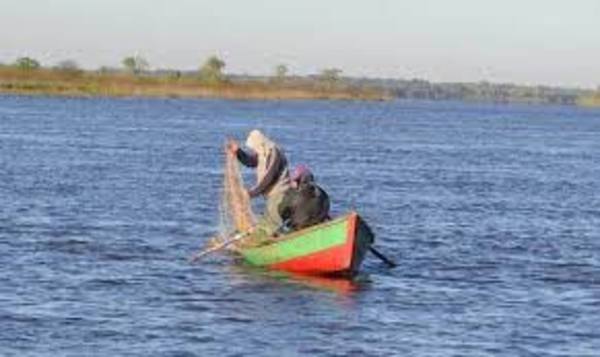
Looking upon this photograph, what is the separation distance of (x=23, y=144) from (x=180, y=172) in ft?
57.9

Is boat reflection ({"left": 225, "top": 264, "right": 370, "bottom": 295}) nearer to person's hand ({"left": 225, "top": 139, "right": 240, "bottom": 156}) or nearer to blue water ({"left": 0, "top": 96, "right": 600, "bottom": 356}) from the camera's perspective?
blue water ({"left": 0, "top": 96, "right": 600, "bottom": 356})

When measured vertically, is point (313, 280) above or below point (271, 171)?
below

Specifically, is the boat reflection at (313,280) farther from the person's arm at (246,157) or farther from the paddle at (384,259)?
the person's arm at (246,157)

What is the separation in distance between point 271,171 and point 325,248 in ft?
7.76

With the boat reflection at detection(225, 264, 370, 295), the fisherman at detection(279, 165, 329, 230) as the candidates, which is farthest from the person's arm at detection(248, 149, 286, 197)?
the boat reflection at detection(225, 264, 370, 295)

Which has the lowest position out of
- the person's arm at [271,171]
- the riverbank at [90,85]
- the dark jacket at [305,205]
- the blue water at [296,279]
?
the riverbank at [90,85]

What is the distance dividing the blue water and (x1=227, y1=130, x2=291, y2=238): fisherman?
1038mm

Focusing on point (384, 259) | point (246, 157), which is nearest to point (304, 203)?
point (246, 157)

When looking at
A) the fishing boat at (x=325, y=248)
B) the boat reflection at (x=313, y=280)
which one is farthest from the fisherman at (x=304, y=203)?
the boat reflection at (x=313, y=280)

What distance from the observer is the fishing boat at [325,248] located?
101ft

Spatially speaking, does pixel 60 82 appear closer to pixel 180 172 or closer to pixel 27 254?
pixel 180 172

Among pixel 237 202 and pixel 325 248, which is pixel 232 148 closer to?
pixel 237 202

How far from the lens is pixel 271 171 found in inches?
1289

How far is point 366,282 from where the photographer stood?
31.5 meters
